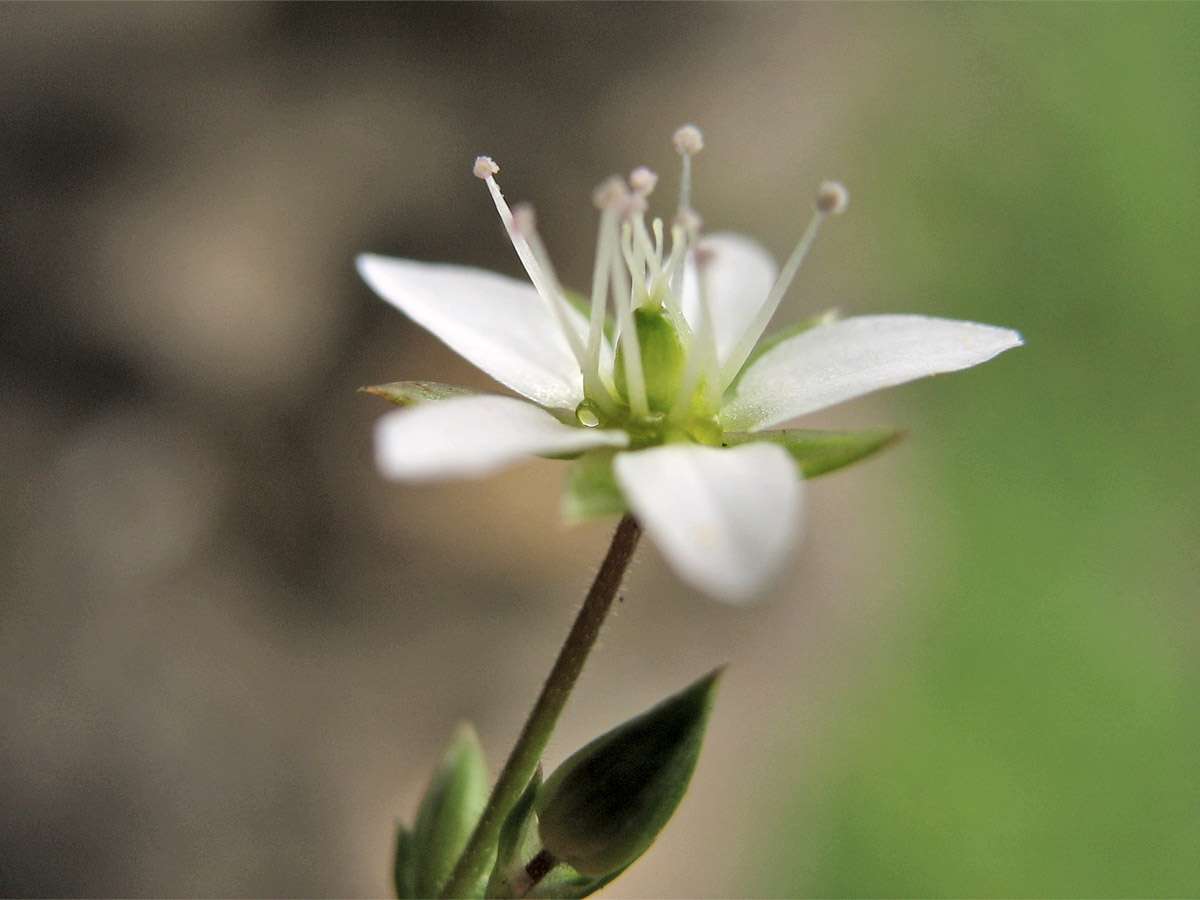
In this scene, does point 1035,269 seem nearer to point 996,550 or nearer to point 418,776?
point 996,550

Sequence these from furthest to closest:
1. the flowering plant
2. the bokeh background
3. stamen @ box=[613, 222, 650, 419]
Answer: the bokeh background
stamen @ box=[613, 222, 650, 419]
the flowering plant

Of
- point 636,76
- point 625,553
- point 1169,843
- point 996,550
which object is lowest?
point 1169,843

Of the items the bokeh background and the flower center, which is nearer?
the flower center

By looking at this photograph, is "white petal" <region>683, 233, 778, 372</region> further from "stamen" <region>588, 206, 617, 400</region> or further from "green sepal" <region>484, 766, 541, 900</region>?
"green sepal" <region>484, 766, 541, 900</region>

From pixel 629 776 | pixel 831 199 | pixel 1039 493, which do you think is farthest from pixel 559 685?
pixel 1039 493

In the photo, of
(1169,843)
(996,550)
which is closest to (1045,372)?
(996,550)

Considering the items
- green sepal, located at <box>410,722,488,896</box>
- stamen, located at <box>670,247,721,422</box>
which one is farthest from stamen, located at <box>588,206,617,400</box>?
green sepal, located at <box>410,722,488,896</box>

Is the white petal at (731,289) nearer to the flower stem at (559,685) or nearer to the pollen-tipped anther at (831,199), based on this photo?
the pollen-tipped anther at (831,199)

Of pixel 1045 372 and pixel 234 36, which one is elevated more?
pixel 234 36
